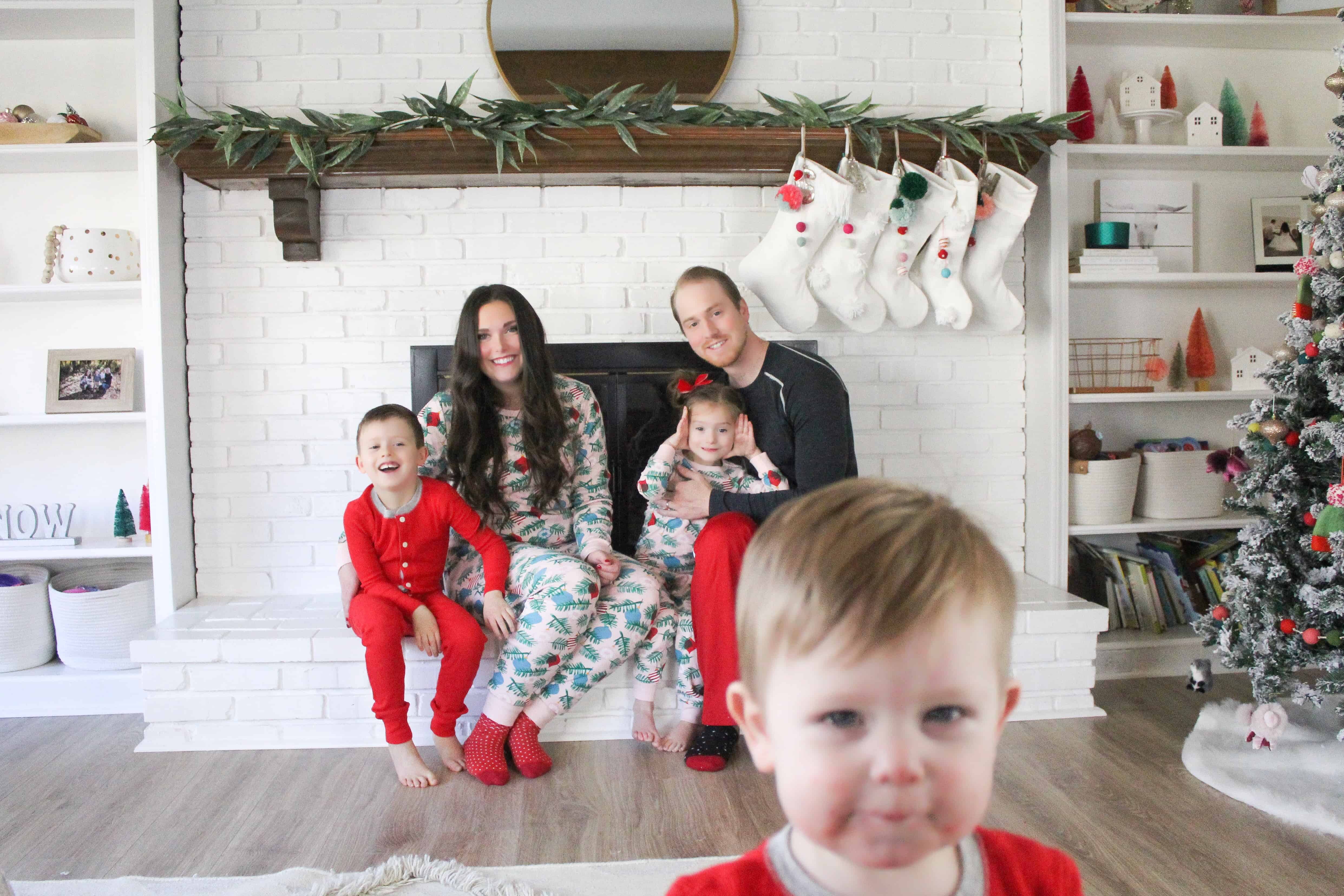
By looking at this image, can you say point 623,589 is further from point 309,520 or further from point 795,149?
point 795,149

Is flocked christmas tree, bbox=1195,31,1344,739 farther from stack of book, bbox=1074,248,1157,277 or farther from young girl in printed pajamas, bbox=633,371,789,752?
young girl in printed pajamas, bbox=633,371,789,752

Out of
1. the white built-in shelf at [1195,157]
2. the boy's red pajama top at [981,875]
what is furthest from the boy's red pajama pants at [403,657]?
the white built-in shelf at [1195,157]

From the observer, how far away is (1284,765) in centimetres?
208

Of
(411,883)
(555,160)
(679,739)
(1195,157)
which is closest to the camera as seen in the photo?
(411,883)

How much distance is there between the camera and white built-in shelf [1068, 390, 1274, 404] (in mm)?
2771

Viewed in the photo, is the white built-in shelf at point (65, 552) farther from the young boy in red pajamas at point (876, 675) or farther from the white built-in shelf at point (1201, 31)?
the white built-in shelf at point (1201, 31)

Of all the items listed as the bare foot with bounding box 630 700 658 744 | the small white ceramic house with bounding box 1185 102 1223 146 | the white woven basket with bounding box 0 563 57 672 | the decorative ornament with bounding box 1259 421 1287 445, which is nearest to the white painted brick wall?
the white woven basket with bounding box 0 563 57 672

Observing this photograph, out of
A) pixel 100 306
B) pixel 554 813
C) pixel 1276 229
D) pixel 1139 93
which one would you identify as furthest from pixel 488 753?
pixel 1276 229

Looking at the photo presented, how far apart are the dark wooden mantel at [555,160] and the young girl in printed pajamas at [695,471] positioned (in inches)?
25.3

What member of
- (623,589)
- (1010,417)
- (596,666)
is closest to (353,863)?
(596,666)

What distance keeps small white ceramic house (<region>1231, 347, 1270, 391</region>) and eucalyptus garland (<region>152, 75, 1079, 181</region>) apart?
3.17ft

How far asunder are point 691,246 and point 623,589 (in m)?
1.08

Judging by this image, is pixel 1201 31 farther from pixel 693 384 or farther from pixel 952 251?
pixel 693 384

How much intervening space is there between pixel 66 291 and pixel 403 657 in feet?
4.60
